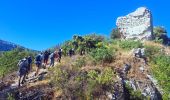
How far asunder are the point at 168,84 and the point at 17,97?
399 inches

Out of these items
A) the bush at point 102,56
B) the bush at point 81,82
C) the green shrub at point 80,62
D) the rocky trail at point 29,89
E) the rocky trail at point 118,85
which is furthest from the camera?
the bush at point 102,56

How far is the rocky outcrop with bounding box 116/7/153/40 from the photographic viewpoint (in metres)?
44.5

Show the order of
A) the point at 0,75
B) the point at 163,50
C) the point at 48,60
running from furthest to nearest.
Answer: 1. the point at 163,50
2. the point at 48,60
3. the point at 0,75

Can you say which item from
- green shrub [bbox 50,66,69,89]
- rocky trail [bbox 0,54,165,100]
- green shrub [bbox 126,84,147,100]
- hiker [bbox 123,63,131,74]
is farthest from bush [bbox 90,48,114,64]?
green shrub [bbox 50,66,69,89]

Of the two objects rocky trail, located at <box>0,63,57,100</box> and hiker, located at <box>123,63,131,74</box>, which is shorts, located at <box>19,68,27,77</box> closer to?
rocky trail, located at <box>0,63,57,100</box>

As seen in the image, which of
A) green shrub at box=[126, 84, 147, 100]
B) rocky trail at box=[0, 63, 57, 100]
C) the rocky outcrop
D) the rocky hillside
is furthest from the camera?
the rocky outcrop

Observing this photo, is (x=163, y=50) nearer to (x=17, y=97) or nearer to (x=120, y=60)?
(x=120, y=60)

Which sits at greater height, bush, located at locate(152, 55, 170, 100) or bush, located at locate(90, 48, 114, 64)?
bush, located at locate(90, 48, 114, 64)

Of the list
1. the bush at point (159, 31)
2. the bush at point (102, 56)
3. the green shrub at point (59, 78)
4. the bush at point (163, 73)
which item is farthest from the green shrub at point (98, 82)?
the bush at point (159, 31)

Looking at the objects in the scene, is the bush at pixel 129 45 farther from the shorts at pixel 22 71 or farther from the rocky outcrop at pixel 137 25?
the shorts at pixel 22 71

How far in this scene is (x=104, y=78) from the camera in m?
24.9

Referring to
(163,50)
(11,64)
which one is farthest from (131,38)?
(11,64)

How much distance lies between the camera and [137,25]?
45.3m

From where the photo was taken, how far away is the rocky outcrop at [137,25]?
1751 inches
